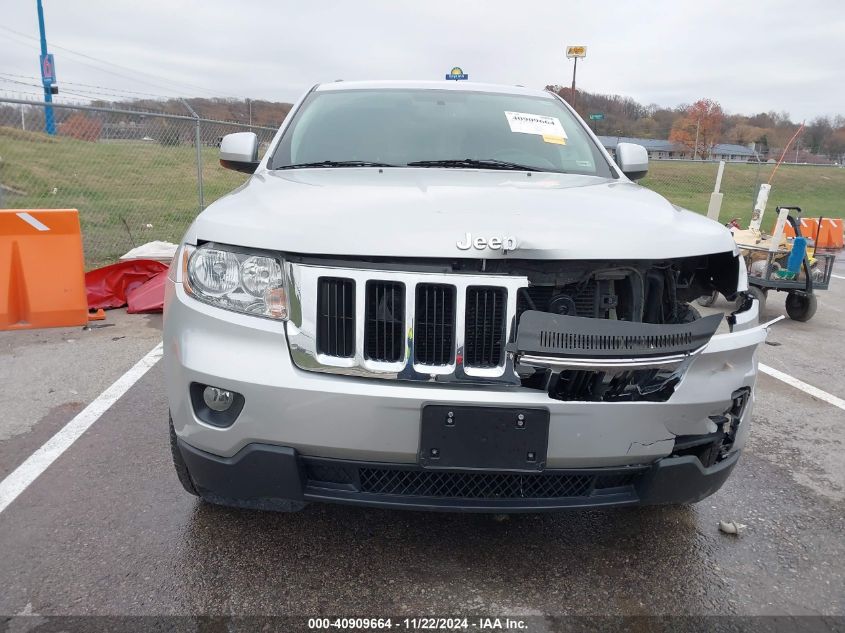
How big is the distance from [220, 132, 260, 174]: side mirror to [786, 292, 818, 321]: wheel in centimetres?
573

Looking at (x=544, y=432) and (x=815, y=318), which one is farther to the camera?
(x=815, y=318)

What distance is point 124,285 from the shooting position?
6.41 meters

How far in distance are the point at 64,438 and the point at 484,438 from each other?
2548 mm

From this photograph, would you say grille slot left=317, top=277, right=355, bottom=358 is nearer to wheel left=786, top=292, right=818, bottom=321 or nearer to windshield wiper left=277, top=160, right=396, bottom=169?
windshield wiper left=277, top=160, right=396, bottom=169

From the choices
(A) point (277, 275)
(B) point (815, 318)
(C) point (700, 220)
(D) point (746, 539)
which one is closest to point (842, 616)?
(D) point (746, 539)

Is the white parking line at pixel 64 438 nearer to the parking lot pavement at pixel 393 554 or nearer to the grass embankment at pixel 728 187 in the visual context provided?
the parking lot pavement at pixel 393 554

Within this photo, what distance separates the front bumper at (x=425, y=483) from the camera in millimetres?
2055

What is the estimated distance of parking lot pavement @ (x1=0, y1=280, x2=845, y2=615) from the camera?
2236 mm

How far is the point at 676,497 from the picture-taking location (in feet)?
7.29

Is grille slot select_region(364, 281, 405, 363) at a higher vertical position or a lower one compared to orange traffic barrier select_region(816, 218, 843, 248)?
higher

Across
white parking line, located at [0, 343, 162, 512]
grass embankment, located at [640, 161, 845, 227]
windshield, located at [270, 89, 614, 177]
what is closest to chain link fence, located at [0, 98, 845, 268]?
white parking line, located at [0, 343, 162, 512]

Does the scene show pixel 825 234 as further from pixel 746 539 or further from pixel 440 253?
pixel 440 253

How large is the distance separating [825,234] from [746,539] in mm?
8430

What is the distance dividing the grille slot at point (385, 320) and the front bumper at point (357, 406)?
0.35 ft
